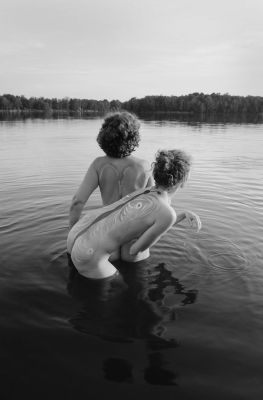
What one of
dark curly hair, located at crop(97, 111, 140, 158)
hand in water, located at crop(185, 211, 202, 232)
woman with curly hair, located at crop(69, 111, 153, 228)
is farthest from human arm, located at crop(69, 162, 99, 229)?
hand in water, located at crop(185, 211, 202, 232)

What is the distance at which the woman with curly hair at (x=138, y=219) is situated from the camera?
174 inches

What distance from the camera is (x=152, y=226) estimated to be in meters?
4.43

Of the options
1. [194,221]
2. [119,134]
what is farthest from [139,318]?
[119,134]

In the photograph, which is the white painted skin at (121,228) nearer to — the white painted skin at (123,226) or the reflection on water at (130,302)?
the white painted skin at (123,226)

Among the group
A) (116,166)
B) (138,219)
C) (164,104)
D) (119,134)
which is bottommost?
(138,219)

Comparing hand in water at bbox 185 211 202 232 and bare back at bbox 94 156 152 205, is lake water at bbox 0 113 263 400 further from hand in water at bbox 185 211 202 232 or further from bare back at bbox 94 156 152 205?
bare back at bbox 94 156 152 205

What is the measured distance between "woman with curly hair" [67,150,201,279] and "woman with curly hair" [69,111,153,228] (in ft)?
1.85

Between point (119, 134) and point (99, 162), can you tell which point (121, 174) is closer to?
point (99, 162)

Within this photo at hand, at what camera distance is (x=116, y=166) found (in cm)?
511

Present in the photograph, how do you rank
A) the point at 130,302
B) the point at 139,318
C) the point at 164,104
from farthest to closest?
1. the point at 164,104
2. the point at 130,302
3. the point at 139,318

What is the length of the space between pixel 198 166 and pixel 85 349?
1410 cm

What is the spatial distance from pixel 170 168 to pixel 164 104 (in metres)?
153

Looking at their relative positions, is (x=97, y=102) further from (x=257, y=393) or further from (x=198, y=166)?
(x=257, y=393)

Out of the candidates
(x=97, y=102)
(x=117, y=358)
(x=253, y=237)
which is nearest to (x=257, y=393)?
(x=117, y=358)
